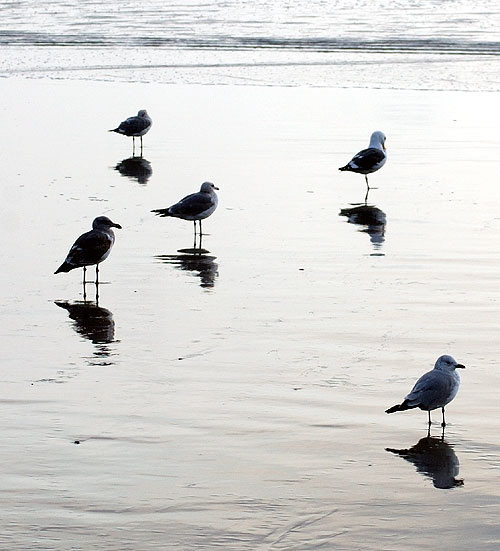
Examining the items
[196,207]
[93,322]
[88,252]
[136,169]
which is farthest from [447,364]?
[136,169]

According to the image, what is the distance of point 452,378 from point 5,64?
28.4 metres

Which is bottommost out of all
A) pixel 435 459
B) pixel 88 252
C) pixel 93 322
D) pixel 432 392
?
pixel 435 459

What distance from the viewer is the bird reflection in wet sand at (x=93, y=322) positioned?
9.59 meters

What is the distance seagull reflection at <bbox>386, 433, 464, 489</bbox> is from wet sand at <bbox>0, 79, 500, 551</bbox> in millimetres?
16

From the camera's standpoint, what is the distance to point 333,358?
A: 902cm

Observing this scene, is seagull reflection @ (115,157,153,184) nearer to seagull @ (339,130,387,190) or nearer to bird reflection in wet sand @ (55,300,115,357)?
seagull @ (339,130,387,190)

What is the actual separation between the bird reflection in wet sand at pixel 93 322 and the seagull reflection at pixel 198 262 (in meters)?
1.22

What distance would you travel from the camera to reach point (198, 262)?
12.4m

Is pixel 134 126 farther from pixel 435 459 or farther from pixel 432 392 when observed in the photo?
pixel 435 459

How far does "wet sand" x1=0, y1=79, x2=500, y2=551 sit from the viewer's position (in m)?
6.30

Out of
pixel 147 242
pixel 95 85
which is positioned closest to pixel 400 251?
pixel 147 242

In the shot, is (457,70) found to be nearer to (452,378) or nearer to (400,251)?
(400,251)

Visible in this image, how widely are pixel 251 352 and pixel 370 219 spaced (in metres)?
5.58

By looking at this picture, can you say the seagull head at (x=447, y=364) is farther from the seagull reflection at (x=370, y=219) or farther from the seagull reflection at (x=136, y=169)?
the seagull reflection at (x=136, y=169)
